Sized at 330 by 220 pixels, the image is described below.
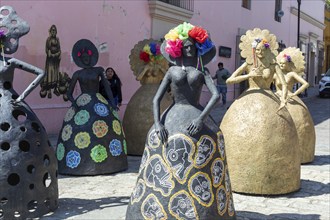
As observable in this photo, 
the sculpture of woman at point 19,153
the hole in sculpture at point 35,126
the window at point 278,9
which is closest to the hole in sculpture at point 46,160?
the sculpture of woman at point 19,153

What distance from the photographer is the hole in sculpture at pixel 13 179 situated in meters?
4.95

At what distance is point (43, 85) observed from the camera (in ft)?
37.2

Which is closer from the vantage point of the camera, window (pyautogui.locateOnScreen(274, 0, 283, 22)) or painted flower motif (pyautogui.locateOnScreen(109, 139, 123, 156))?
painted flower motif (pyautogui.locateOnScreen(109, 139, 123, 156))

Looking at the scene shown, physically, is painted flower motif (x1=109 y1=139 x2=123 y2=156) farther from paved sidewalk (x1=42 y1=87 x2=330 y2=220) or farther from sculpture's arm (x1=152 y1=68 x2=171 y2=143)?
sculpture's arm (x1=152 y1=68 x2=171 y2=143)

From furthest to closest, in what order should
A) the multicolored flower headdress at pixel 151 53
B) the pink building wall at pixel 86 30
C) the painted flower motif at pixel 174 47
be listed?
the pink building wall at pixel 86 30 → the multicolored flower headdress at pixel 151 53 → the painted flower motif at pixel 174 47

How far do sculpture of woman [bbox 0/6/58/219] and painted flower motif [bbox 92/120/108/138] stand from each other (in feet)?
6.62

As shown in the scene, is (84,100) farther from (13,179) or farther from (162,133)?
(162,133)

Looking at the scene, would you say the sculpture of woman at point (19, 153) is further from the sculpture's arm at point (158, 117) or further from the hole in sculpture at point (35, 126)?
the sculpture's arm at point (158, 117)

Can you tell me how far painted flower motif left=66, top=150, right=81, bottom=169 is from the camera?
7340 mm

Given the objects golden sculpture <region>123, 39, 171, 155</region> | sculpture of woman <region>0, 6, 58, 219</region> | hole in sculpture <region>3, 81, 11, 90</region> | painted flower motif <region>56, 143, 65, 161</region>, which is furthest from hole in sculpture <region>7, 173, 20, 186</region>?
golden sculpture <region>123, 39, 171, 155</region>

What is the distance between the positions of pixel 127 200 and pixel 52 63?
643 cm

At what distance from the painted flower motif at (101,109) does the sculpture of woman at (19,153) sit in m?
2.17

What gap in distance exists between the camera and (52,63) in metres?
11.6

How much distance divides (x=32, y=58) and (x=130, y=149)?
3664mm
